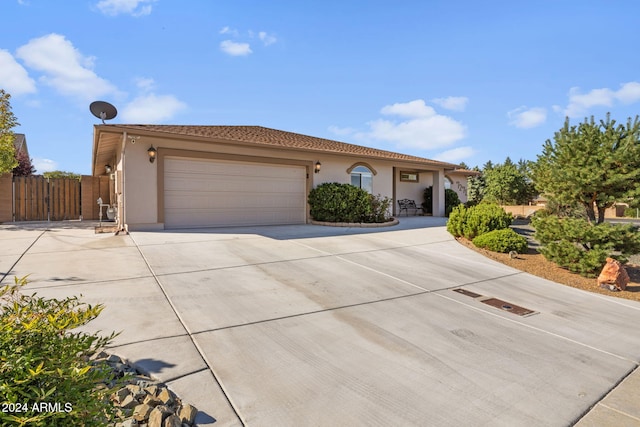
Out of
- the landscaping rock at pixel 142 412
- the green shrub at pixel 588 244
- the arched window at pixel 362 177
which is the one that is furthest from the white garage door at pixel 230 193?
the landscaping rock at pixel 142 412

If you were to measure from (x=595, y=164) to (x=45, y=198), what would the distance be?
18476 millimetres

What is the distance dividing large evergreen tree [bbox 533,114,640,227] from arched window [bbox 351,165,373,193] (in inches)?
310

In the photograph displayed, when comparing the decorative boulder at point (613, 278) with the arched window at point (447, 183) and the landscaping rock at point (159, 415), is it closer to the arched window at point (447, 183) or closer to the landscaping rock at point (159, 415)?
the landscaping rock at point (159, 415)

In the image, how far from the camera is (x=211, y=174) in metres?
11.0

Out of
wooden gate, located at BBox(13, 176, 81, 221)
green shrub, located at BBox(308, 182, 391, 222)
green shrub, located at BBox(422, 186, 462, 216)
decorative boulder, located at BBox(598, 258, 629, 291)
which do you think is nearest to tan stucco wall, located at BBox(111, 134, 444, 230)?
green shrub, located at BBox(308, 182, 391, 222)

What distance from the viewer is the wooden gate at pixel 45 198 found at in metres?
13.3

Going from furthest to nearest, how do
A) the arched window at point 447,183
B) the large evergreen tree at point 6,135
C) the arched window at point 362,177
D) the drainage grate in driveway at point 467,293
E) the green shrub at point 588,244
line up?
the arched window at point 447,183, the arched window at point 362,177, the large evergreen tree at point 6,135, the green shrub at point 588,244, the drainage grate in driveway at point 467,293

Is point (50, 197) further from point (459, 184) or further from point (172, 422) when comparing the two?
point (459, 184)

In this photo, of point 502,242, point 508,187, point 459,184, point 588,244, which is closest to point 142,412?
point 588,244

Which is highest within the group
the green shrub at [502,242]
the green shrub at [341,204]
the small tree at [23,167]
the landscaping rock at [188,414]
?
the small tree at [23,167]

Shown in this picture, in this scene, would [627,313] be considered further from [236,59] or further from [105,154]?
[105,154]

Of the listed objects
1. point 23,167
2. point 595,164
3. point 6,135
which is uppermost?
point 6,135

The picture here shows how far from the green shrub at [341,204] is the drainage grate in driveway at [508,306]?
7643mm

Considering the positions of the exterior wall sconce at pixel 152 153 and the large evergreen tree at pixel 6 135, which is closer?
the exterior wall sconce at pixel 152 153
